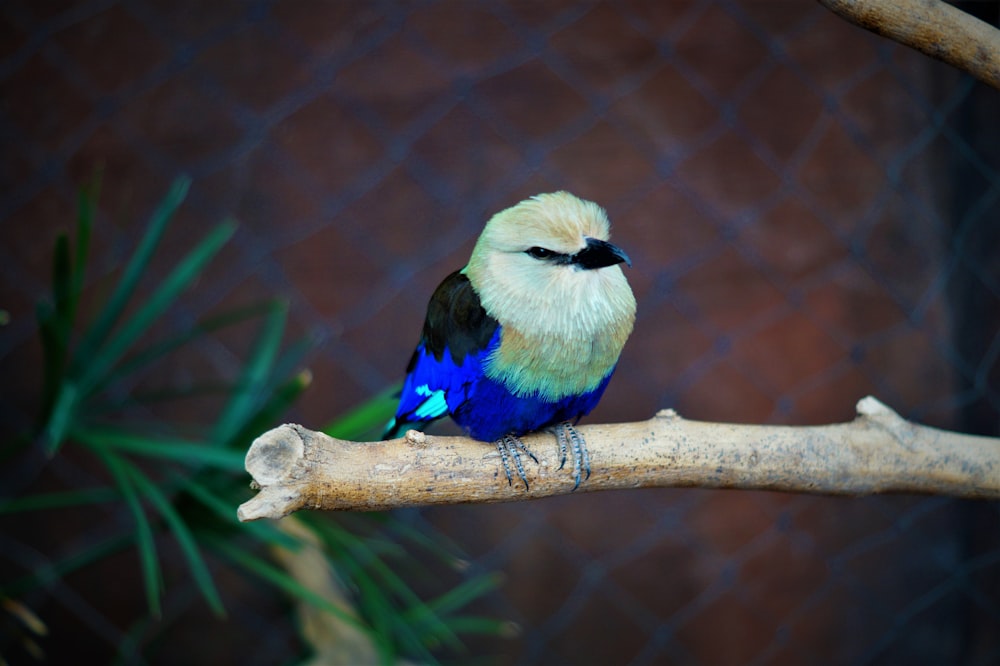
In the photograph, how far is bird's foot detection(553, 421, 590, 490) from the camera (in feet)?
3.73

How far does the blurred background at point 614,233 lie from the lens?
1.87 meters

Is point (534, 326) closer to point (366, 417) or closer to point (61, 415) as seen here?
point (366, 417)

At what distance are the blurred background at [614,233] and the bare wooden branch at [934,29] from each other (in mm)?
903

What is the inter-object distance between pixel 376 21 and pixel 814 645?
5.60 ft

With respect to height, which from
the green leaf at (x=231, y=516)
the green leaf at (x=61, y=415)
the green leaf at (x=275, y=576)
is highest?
the green leaf at (x=61, y=415)

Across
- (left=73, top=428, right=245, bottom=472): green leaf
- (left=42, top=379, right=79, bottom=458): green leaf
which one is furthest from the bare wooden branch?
(left=42, top=379, right=79, bottom=458): green leaf

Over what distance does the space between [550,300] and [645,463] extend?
9.5 inches

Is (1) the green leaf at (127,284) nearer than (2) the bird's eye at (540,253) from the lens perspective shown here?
No

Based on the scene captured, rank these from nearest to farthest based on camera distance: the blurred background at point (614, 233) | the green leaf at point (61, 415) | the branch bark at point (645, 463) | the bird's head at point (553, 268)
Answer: the branch bark at point (645, 463), the bird's head at point (553, 268), the green leaf at point (61, 415), the blurred background at point (614, 233)

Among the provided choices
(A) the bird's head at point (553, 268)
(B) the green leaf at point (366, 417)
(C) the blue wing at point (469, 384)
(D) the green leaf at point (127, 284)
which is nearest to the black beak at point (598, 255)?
(A) the bird's head at point (553, 268)

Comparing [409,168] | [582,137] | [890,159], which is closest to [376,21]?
[409,168]

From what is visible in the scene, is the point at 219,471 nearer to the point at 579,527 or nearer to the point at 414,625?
the point at 414,625

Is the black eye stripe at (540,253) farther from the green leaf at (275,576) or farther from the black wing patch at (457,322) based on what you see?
the green leaf at (275,576)

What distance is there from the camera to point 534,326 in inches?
43.3
